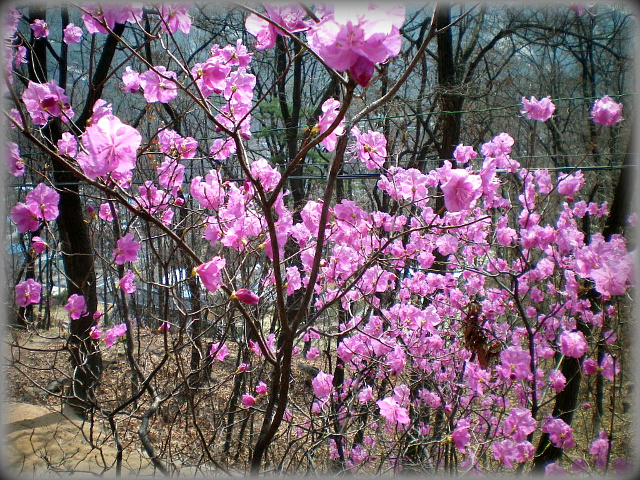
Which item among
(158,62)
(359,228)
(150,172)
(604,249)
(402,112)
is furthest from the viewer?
(158,62)

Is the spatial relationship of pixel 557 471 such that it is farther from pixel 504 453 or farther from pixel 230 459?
pixel 230 459

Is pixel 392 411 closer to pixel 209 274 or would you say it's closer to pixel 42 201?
pixel 209 274

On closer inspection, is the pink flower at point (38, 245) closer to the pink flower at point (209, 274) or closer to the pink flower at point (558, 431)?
the pink flower at point (209, 274)

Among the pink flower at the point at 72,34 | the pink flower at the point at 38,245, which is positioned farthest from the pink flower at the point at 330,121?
the pink flower at the point at 72,34

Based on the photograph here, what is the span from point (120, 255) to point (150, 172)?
387cm

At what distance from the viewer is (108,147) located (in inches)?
46.6

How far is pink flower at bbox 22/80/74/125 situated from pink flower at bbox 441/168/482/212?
5.15 ft

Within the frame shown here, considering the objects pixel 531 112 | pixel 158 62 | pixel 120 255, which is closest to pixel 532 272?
pixel 531 112

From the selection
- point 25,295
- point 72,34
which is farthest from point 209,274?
point 72,34

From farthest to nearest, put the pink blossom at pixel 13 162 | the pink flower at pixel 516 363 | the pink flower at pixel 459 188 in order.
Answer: the pink flower at pixel 516 363
the pink blossom at pixel 13 162
the pink flower at pixel 459 188

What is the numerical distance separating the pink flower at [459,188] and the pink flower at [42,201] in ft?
5.41

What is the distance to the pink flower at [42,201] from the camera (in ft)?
6.54

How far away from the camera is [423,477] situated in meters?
2.77

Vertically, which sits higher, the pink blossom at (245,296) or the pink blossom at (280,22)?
the pink blossom at (280,22)
